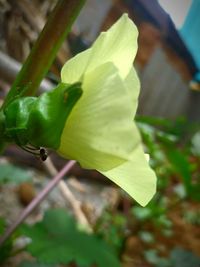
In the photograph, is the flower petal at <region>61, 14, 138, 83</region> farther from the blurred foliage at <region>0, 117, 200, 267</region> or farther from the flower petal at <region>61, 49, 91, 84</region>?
the blurred foliage at <region>0, 117, 200, 267</region>

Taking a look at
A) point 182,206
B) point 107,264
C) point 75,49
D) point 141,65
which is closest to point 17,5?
point 75,49

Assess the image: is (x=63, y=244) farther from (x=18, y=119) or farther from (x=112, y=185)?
(x=112, y=185)

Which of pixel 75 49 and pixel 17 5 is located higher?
pixel 17 5

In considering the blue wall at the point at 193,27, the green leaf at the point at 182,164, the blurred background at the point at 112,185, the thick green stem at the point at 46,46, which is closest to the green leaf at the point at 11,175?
the blurred background at the point at 112,185

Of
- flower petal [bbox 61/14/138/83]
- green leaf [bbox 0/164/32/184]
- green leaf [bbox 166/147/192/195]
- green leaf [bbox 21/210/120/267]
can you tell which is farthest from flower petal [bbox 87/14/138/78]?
green leaf [bbox 166/147/192/195]

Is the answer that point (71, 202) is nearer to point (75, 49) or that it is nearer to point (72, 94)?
point (75, 49)

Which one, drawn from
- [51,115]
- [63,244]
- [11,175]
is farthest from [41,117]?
[11,175]
